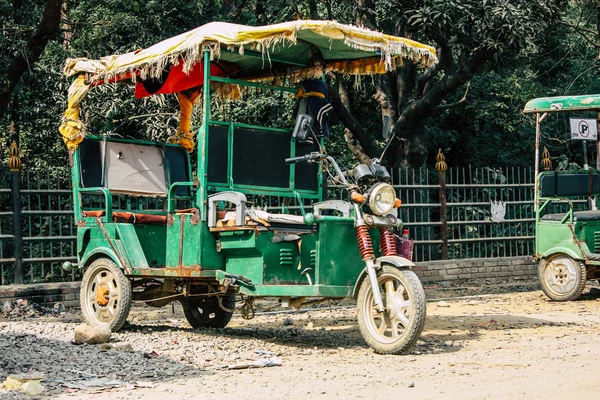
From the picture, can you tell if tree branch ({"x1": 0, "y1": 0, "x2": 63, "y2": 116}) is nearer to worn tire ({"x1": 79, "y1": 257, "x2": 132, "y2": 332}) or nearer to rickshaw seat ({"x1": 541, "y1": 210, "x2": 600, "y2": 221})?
worn tire ({"x1": 79, "y1": 257, "x2": 132, "y2": 332})

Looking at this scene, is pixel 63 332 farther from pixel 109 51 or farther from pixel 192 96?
pixel 109 51

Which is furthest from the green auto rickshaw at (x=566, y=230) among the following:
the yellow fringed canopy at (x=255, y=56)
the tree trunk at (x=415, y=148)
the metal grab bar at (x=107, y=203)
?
the tree trunk at (x=415, y=148)

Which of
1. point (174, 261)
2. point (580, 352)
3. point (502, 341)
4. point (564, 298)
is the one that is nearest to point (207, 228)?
point (174, 261)

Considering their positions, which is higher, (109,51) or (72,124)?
(109,51)

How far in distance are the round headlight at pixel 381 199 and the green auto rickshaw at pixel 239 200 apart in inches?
0.5

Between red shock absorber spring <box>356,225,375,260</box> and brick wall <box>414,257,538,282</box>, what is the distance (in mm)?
6763

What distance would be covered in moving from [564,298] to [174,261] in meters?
6.40

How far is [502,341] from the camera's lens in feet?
28.8

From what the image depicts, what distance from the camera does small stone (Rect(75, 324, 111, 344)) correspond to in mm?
8570

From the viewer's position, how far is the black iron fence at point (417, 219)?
1238 centimetres

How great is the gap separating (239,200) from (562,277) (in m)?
6.49

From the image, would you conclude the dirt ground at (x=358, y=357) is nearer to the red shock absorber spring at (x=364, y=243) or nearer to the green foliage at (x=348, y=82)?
the red shock absorber spring at (x=364, y=243)

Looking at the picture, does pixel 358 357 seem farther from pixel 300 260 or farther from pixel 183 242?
pixel 183 242

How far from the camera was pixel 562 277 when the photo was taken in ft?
42.8
